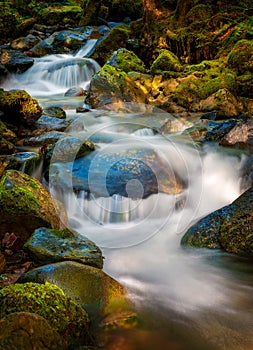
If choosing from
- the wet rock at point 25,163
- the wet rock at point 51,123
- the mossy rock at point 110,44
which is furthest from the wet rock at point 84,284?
the mossy rock at point 110,44

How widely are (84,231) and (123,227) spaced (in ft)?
2.10

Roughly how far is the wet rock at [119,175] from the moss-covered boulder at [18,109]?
A: 2.85 metres

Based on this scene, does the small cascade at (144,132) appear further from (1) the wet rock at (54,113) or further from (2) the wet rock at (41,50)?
(2) the wet rock at (41,50)

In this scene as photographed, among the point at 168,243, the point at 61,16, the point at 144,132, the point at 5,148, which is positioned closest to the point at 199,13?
the point at 144,132

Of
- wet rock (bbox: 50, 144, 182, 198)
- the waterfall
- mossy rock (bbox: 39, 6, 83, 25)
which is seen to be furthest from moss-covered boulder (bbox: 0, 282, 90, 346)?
mossy rock (bbox: 39, 6, 83, 25)

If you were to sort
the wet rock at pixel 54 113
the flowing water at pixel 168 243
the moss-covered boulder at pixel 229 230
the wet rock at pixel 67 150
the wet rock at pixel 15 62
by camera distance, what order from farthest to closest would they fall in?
the wet rock at pixel 15 62 < the wet rock at pixel 54 113 < the wet rock at pixel 67 150 < the moss-covered boulder at pixel 229 230 < the flowing water at pixel 168 243

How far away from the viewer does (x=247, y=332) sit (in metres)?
2.76

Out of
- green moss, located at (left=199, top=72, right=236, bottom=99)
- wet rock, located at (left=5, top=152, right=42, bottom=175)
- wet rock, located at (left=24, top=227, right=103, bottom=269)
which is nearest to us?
wet rock, located at (left=24, top=227, right=103, bottom=269)

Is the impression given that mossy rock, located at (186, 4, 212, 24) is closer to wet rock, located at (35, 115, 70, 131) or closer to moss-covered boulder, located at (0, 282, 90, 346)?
wet rock, located at (35, 115, 70, 131)

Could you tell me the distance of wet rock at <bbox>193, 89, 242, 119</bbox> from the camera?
8.91 metres

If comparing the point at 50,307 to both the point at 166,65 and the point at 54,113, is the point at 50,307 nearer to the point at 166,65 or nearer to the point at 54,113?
the point at 54,113

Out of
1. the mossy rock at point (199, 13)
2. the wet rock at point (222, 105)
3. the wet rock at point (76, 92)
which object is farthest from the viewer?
the mossy rock at point (199, 13)

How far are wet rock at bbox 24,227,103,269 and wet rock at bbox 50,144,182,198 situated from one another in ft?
6.15

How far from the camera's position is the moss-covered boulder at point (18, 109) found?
26.9 feet
